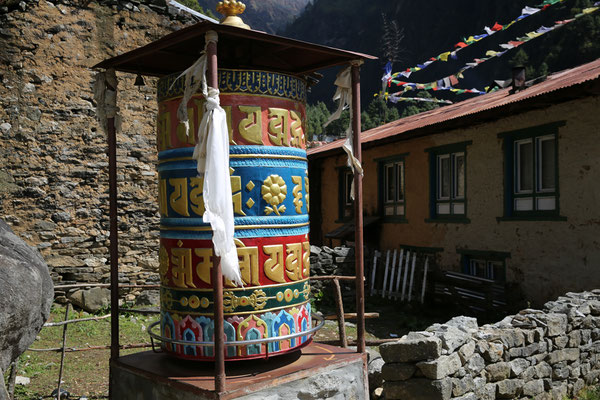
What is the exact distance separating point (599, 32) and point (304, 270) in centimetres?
3742

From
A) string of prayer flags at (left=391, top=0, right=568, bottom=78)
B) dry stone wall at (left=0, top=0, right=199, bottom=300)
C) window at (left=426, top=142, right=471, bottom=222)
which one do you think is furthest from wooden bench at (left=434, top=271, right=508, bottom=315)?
dry stone wall at (left=0, top=0, right=199, bottom=300)

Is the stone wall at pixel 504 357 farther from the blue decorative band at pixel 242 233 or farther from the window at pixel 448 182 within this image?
the window at pixel 448 182

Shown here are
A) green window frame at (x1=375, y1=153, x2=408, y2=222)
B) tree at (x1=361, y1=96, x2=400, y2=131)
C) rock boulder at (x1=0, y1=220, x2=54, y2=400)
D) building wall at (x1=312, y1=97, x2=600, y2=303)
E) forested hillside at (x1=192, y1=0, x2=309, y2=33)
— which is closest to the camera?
rock boulder at (x1=0, y1=220, x2=54, y2=400)

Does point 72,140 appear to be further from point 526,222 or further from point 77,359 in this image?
point 526,222

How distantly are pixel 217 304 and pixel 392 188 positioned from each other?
11524 millimetres

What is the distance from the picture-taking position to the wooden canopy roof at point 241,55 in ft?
13.1

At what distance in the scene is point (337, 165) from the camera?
16656 mm

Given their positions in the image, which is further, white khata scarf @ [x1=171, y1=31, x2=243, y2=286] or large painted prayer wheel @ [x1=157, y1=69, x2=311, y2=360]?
large painted prayer wheel @ [x1=157, y1=69, x2=311, y2=360]

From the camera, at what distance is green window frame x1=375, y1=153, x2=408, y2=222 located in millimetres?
14124

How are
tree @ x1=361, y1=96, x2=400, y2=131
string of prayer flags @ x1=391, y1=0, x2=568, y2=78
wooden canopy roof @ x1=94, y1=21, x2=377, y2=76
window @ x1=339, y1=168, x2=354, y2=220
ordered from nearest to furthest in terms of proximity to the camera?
wooden canopy roof @ x1=94, y1=21, x2=377, y2=76 < string of prayer flags @ x1=391, y1=0, x2=568, y2=78 < window @ x1=339, y1=168, x2=354, y2=220 < tree @ x1=361, y1=96, x2=400, y2=131

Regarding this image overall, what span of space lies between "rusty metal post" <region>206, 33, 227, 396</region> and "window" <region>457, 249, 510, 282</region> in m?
8.38

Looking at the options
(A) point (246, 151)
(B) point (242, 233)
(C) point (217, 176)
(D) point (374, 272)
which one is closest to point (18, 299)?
(C) point (217, 176)

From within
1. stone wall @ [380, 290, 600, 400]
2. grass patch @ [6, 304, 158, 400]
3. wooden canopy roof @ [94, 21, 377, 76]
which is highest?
wooden canopy roof @ [94, 21, 377, 76]

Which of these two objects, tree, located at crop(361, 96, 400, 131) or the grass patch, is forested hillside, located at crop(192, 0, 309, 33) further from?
the grass patch
